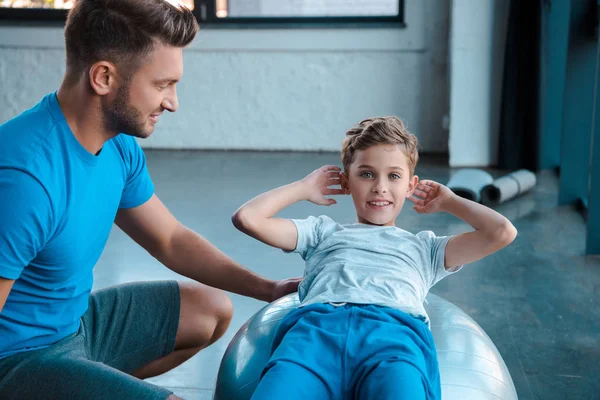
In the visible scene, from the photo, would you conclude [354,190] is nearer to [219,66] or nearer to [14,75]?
[219,66]

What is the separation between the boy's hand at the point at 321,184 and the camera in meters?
2.19

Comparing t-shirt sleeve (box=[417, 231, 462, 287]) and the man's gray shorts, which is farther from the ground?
t-shirt sleeve (box=[417, 231, 462, 287])

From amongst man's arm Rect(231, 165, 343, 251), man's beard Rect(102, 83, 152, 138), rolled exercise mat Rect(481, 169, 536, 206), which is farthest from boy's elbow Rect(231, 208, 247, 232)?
rolled exercise mat Rect(481, 169, 536, 206)

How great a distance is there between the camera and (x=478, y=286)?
3.49m

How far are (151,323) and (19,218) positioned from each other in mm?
677

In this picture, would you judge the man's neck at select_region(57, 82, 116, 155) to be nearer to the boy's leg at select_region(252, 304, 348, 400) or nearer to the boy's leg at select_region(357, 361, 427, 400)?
the boy's leg at select_region(252, 304, 348, 400)

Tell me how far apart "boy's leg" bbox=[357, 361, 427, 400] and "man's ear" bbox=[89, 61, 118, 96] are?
0.90m

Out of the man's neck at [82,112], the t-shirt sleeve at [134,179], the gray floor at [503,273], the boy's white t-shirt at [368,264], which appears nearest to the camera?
the man's neck at [82,112]

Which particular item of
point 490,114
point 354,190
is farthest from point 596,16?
point 354,190

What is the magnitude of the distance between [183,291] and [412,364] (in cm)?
87

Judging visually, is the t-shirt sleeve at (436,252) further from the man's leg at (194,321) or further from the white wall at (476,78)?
the white wall at (476,78)

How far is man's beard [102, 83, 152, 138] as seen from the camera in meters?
1.76

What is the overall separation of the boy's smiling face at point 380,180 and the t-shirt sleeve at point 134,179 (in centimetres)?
62


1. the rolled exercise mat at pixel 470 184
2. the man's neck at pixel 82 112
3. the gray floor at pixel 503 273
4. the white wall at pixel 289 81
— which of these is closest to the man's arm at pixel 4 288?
the man's neck at pixel 82 112
